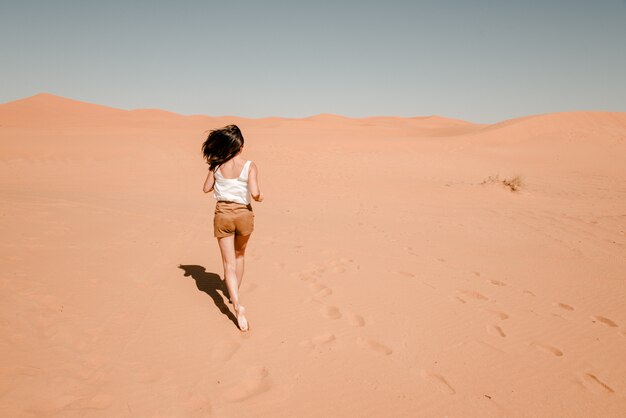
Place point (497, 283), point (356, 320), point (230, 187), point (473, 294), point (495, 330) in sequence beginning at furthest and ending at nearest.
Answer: point (497, 283) → point (473, 294) → point (356, 320) → point (495, 330) → point (230, 187)

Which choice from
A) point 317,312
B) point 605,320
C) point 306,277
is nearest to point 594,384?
point 605,320

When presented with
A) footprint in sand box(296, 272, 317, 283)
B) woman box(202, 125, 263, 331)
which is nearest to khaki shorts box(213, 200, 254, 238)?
woman box(202, 125, 263, 331)

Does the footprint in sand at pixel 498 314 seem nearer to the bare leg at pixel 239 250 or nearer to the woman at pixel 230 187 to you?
the woman at pixel 230 187

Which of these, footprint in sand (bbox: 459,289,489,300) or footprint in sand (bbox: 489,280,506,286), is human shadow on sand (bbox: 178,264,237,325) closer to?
footprint in sand (bbox: 459,289,489,300)

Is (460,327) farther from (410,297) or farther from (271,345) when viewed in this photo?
(271,345)

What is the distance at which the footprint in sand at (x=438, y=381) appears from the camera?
8.44 ft

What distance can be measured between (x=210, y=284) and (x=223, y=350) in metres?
1.55

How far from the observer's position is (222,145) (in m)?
3.09

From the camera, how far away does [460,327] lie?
3.45 meters

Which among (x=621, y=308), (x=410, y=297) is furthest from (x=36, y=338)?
(x=621, y=308)

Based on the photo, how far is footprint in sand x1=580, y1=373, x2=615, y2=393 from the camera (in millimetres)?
2637

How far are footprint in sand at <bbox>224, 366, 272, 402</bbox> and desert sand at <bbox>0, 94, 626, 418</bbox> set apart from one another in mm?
14

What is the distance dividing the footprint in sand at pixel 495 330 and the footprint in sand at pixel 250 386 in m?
2.15

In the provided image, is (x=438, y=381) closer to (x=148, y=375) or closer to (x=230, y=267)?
(x=230, y=267)
